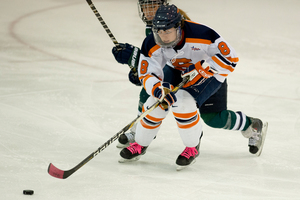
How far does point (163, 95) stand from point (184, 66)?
1.00ft

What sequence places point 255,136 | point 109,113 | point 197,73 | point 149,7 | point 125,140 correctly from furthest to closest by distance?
point 109,113 < point 125,140 < point 255,136 < point 149,7 < point 197,73

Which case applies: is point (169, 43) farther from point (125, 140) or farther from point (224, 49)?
point (125, 140)

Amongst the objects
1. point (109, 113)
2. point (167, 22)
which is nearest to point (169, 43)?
point (167, 22)

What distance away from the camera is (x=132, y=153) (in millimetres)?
2473

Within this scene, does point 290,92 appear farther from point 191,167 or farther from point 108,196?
point 108,196

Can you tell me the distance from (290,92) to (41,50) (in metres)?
2.54

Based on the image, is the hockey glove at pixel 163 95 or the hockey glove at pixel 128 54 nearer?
the hockey glove at pixel 163 95

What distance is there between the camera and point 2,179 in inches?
83.4

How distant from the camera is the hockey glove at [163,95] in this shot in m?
2.23

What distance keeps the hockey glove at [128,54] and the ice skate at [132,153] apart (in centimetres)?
48

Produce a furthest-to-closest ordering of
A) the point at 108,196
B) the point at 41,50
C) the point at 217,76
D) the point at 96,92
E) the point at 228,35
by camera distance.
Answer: the point at 228,35 < the point at 41,50 < the point at 96,92 < the point at 217,76 < the point at 108,196

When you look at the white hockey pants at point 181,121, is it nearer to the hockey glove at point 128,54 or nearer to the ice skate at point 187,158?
the ice skate at point 187,158

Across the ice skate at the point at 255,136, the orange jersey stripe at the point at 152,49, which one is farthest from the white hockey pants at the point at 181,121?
the ice skate at the point at 255,136

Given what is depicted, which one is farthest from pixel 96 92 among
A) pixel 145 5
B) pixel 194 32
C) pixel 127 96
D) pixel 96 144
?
pixel 194 32
